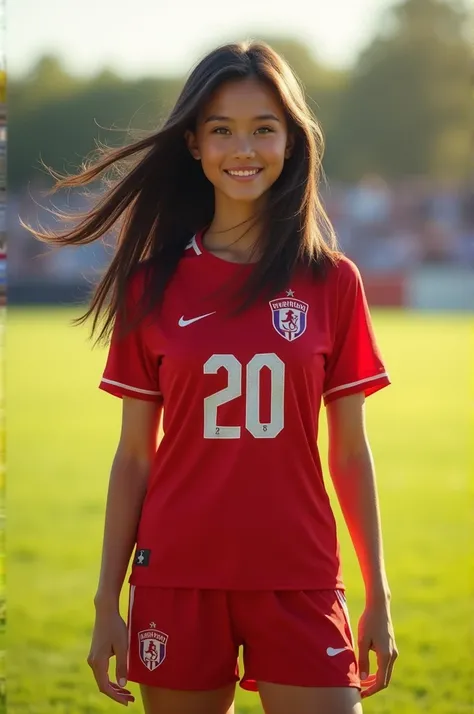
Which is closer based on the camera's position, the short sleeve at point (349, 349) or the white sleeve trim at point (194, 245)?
the short sleeve at point (349, 349)

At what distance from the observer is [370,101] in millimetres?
54156

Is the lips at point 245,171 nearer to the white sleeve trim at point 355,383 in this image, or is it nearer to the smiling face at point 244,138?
the smiling face at point 244,138

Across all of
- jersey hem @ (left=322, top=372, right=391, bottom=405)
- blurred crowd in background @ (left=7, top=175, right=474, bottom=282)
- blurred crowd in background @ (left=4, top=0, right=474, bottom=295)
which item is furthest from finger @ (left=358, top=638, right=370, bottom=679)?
blurred crowd in background @ (left=4, top=0, right=474, bottom=295)

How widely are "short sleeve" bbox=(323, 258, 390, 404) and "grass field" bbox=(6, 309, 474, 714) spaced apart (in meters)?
0.61

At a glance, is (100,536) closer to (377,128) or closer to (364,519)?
(364,519)

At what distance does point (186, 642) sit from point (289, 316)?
0.71 metres

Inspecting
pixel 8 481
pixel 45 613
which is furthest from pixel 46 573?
pixel 8 481

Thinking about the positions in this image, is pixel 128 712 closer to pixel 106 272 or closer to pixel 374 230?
pixel 106 272

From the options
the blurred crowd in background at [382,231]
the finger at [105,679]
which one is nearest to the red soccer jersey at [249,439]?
the finger at [105,679]

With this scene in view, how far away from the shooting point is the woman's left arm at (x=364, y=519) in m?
2.58

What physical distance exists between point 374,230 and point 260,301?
134ft

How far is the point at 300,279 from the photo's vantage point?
2.64 metres

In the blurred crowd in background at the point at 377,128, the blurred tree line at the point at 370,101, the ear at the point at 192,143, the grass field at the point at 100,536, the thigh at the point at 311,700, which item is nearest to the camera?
the thigh at the point at 311,700

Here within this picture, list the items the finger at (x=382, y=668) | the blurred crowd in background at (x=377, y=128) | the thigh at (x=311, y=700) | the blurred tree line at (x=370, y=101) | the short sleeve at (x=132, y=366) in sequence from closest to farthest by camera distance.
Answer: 1. the thigh at (x=311, y=700)
2. the finger at (x=382, y=668)
3. the short sleeve at (x=132, y=366)
4. the blurred crowd in background at (x=377, y=128)
5. the blurred tree line at (x=370, y=101)
